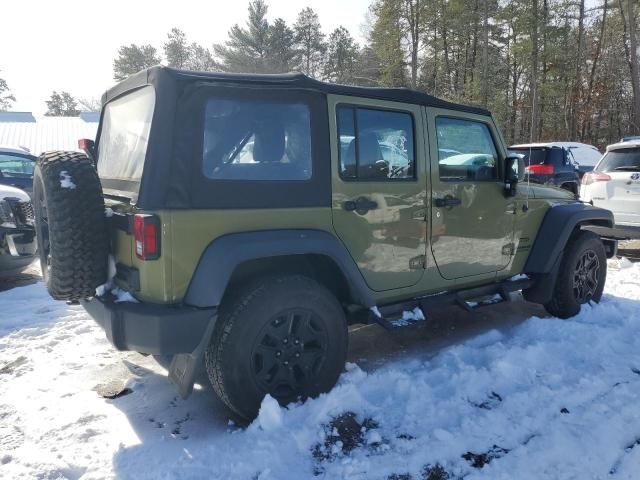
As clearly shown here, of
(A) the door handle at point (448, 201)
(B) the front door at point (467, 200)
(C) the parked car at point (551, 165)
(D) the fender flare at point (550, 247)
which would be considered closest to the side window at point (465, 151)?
(B) the front door at point (467, 200)

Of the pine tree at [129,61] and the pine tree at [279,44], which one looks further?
the pine tree at [129,61]

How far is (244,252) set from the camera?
2680 mm

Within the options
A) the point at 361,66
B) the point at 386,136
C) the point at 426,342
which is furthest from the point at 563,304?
the point at 361,66

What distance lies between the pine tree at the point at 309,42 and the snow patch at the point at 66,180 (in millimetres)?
35095

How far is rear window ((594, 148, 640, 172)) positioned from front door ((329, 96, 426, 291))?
17.6 feet

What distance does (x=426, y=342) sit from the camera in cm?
422

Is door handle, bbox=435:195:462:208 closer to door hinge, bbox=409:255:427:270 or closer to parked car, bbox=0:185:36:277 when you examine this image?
door hinge, bbox=409:255:427:270

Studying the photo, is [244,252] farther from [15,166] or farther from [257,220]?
[15,166]

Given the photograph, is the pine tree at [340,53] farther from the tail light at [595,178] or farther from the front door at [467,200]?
the front door at [467,200]

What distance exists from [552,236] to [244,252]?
305 cm

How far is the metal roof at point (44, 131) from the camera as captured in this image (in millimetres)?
23020

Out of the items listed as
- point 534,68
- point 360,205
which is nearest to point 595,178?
point 360,205

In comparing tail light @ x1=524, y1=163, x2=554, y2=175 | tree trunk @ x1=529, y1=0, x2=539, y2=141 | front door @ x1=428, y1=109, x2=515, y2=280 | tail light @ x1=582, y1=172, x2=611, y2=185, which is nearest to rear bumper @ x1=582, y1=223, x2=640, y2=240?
tail light @ x1=582, y1=172, x2=611, y2=185

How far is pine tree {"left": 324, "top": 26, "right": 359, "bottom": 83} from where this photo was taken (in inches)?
1372
